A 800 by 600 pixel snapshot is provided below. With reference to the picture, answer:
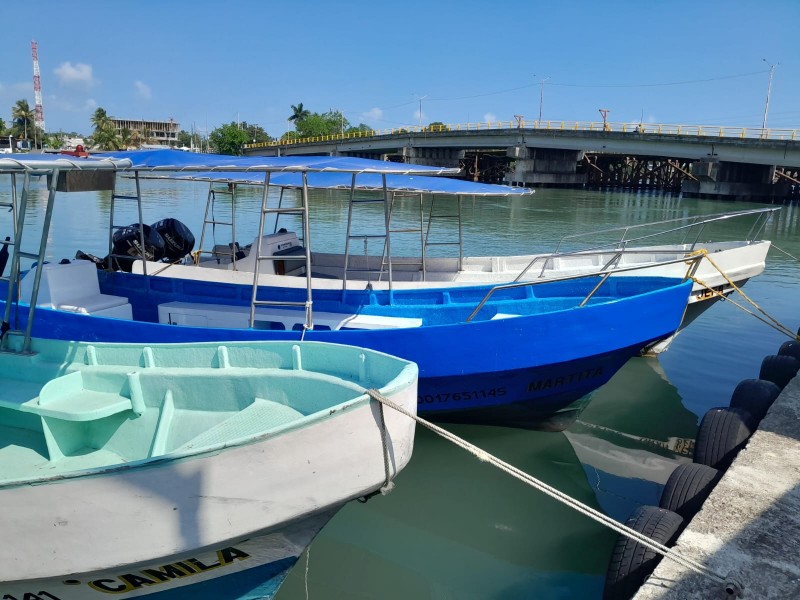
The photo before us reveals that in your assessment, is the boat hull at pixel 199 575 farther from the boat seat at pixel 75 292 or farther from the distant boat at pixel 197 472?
the boat seat at pixel 75 292

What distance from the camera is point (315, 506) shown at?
12.6 ft

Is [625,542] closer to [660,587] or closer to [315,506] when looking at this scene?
[660,587]

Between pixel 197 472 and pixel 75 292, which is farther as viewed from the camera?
pixel 75 292

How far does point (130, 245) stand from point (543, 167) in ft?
173

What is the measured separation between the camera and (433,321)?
7.87 meters

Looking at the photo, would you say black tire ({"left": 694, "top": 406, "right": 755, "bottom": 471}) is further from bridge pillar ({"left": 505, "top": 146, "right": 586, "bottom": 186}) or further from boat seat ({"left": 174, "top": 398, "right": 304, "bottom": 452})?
bridge pillar ({"left": 505, "top": 146, "right": 586, "bottom": 186})

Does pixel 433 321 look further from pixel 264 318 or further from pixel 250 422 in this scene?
pixel 250 422

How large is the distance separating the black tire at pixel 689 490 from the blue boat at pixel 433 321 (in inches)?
72.1

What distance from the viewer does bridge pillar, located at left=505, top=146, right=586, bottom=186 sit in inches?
2163

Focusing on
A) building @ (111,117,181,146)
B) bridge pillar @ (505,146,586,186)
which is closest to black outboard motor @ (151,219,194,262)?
bridge pillar @ (505,146,586,186)

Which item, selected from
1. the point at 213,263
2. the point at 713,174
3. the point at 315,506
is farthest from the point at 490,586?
the point at 713,174

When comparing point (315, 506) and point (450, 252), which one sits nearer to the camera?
point (315, 506)

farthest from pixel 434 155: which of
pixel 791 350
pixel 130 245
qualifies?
pixel 791 350

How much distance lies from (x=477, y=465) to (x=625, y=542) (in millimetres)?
2749
